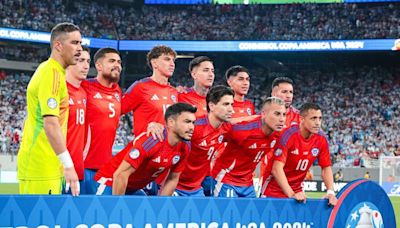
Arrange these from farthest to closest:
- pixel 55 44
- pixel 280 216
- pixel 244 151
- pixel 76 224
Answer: pixel 244 151
pixel 280 216
pixel 55 44
pixel 76 224

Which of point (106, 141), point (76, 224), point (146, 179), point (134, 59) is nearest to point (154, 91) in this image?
point (106, 141)

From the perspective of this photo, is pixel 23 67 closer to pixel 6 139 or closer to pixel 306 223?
pixel 6 139

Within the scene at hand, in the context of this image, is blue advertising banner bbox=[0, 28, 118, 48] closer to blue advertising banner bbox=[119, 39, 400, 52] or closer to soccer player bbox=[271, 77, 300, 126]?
blue advertising banner bbox=[119, 39, 400, 52]

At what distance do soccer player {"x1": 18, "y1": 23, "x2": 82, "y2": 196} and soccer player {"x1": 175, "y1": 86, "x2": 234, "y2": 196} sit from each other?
212 cm

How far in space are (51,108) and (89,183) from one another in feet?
7.07

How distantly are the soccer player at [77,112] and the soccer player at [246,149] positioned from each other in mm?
A: 1952

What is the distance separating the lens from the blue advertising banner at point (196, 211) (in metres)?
5.01

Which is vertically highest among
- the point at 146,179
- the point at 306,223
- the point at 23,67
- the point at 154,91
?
the point at 23,67

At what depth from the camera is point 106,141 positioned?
24.9ft

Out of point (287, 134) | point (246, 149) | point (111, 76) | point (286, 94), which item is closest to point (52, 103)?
point (111, 76)

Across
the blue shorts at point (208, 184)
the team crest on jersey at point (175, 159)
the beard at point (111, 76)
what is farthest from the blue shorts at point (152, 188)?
the beard at point (111, 76)

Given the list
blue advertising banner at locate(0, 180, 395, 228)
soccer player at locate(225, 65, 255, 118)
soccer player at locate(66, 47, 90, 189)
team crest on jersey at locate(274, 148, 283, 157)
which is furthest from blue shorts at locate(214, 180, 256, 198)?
soccer player at locate(66, 47, 90, 189)

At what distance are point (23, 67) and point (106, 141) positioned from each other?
32940 mm

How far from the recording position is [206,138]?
25.2 feet
